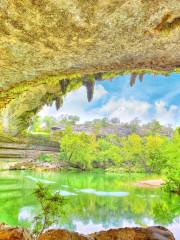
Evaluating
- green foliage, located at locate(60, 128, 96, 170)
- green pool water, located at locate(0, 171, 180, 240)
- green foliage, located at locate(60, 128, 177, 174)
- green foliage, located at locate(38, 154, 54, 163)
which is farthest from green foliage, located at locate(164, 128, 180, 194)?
green foliage, located at locate(38, 154, 54, 163)

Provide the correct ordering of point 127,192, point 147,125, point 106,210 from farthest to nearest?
point 147,125
point 127,192
point 106,210

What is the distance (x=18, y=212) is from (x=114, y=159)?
16.4 m

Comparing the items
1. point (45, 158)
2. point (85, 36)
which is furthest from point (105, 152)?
point (85, 36)

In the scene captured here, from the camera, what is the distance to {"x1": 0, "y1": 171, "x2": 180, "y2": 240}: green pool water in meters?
11.8

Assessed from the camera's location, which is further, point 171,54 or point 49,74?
point 49,74

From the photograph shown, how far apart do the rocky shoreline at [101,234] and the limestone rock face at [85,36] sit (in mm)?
2497

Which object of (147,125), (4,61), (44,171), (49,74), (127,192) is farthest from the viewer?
(147,125)

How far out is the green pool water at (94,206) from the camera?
1178cm

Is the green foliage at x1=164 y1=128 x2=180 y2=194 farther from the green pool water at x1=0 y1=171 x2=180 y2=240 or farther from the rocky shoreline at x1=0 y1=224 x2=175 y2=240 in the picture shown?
the rocky shoreline at x1=0 y1=224 x2=175 y2=240

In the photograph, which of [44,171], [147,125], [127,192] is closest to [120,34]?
[127,192]

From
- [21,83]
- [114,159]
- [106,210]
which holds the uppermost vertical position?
[21,83]

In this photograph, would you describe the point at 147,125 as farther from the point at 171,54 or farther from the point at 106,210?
the point at 171,54

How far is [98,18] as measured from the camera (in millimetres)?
3646

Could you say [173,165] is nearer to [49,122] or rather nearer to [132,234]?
[132,234]
